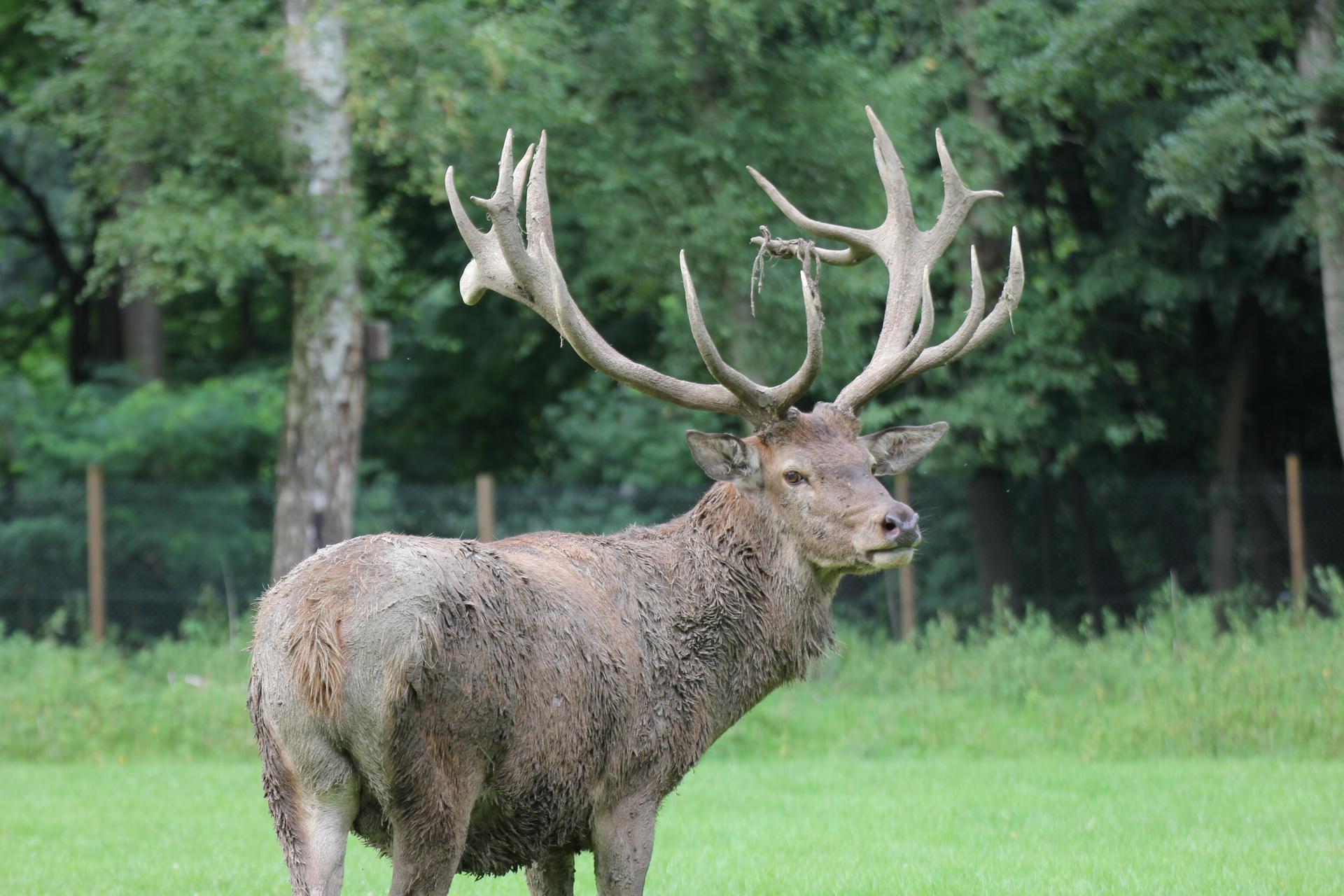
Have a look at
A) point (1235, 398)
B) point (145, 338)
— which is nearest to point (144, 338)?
point (145, 338)

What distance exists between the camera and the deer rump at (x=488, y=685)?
4.18 meters

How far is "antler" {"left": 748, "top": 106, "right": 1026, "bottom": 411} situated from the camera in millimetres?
6250

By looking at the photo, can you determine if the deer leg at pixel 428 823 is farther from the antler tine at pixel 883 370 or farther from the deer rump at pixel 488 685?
the antler tine at pixel 883 370

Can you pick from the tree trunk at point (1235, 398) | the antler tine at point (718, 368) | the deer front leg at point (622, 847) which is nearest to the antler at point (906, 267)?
the antler tine at point (718, 368)

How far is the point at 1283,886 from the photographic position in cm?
673

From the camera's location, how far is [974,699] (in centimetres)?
1234

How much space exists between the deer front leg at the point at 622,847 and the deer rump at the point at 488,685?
2.8 inches

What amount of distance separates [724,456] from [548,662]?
55.0 inches

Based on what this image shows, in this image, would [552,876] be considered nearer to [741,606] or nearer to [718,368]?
[741,606]

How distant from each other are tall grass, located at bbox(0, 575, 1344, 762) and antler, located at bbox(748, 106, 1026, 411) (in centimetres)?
547

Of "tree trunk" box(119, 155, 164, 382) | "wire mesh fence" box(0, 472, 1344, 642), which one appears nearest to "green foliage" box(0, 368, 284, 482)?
"wire mesh fence" box(0, 472, 1344, 642)

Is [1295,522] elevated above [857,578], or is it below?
above

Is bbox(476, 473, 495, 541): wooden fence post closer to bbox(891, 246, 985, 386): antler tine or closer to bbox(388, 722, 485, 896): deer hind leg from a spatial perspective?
bbox(891, 246, 985, 386): antler tine

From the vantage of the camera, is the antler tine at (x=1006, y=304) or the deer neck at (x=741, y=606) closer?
the deer neck at (x=741, y=606)
